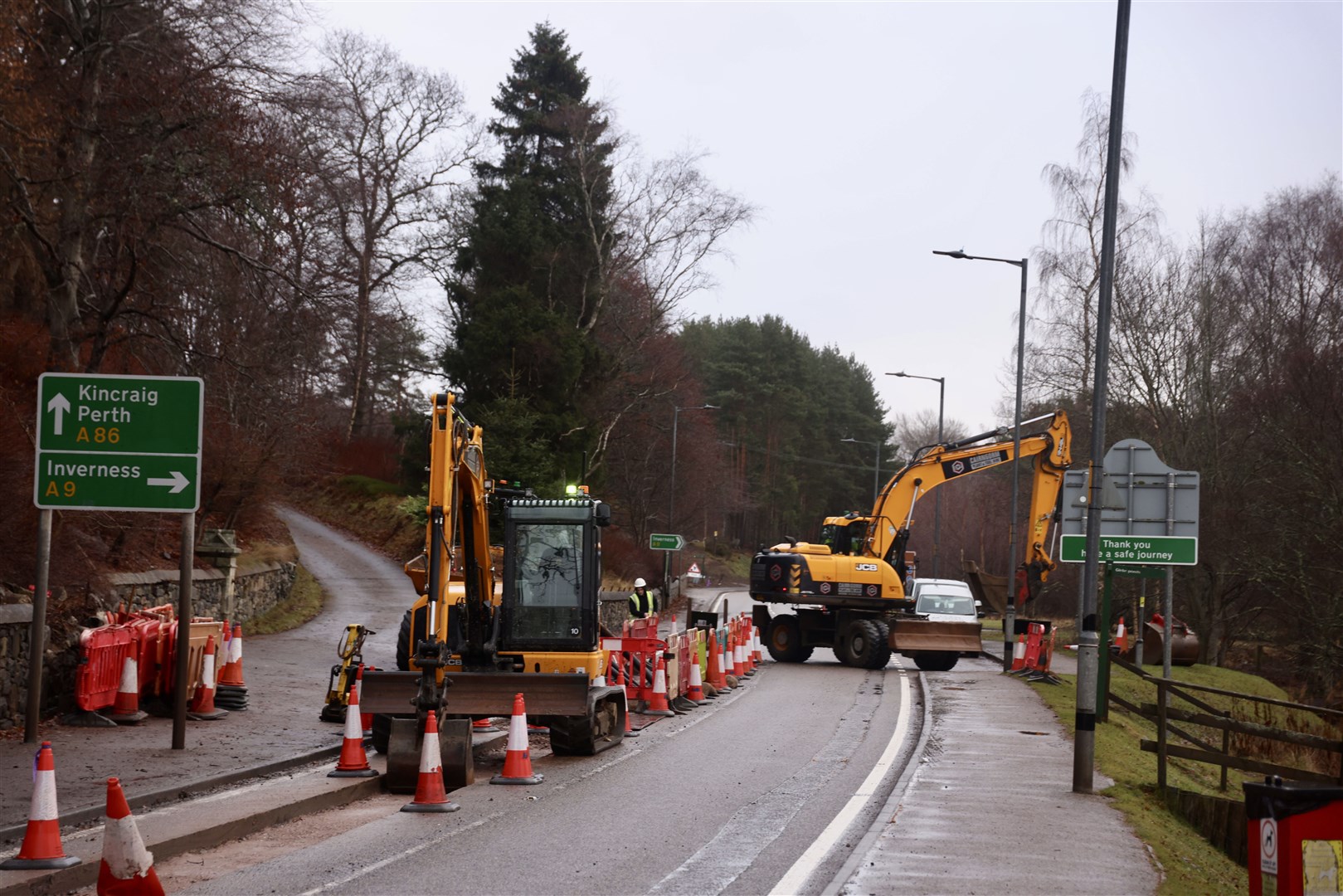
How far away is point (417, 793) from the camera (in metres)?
11.6

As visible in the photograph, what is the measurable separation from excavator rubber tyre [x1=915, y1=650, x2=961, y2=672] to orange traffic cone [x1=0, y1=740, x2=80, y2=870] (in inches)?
916

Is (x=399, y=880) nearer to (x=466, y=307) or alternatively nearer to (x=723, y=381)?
(x=466, y=307)

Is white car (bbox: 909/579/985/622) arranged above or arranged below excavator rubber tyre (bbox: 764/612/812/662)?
above

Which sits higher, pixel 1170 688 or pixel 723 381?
pixel 723 381

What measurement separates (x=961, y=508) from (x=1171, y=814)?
8983 centimetres

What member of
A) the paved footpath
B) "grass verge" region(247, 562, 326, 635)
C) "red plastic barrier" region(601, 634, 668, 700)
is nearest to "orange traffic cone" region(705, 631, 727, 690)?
"red plastic barrier" region(601, 634, 668, 700)

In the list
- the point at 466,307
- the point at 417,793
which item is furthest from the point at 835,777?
the point at 466,307

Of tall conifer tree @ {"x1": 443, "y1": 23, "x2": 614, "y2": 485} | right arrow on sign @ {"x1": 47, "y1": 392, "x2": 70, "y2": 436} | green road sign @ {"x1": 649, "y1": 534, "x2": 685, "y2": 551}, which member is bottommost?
green road sign @ {"x1": 649, "y1": 534, "x2": 685, "y2": 551}

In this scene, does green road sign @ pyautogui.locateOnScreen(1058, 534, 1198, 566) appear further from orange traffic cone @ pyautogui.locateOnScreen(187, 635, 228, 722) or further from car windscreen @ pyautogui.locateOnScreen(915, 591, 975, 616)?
car windscreen @ pyautogui.locateOnScreen(915, 591, 975, 616)

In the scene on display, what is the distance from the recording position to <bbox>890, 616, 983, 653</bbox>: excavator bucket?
2953 centimetres

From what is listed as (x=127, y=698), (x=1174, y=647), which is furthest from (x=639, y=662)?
(x=1174, y=647)

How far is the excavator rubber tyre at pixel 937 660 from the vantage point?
3022 cm

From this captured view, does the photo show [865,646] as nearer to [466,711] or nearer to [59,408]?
[466,711]

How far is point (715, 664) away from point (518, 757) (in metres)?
11.4
